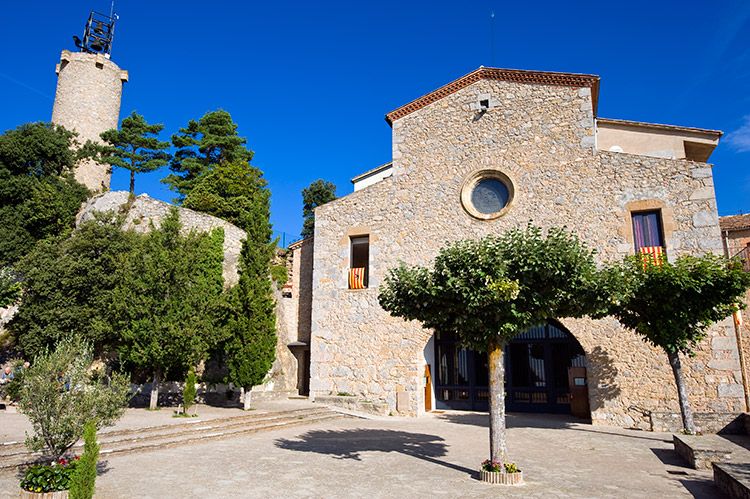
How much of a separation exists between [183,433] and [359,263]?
33.5 feet

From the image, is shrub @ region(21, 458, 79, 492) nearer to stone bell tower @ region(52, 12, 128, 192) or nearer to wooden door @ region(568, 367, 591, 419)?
wooden door @ region(568, 367, 591, 419)

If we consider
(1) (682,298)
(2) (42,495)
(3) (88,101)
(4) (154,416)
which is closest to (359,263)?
(4) (154,416)

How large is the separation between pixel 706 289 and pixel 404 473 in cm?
803

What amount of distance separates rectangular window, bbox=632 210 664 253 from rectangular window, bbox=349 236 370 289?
28.9 ft

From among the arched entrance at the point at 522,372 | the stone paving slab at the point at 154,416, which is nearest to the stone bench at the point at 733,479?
the arched entrance at the point at 522,372

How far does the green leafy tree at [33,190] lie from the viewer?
23.2 meters

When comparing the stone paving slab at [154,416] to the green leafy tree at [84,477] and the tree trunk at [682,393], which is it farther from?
the tree trunk at [682,393]

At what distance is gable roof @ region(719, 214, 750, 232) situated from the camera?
17938 mm

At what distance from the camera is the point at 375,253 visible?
682 inches

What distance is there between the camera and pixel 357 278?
17516mm

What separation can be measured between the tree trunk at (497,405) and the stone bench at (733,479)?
9.45ft

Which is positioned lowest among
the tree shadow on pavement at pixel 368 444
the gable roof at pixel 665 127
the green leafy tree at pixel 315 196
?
the tree shadow on pavement at pixel 368 444

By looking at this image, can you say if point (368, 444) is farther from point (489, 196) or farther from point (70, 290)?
point (70, 290)

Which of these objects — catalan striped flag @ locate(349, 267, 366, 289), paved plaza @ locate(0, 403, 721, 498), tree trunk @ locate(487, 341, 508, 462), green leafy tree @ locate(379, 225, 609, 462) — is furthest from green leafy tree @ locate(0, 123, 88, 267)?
tree trunk @ locate(487, 341, 508, 462)
